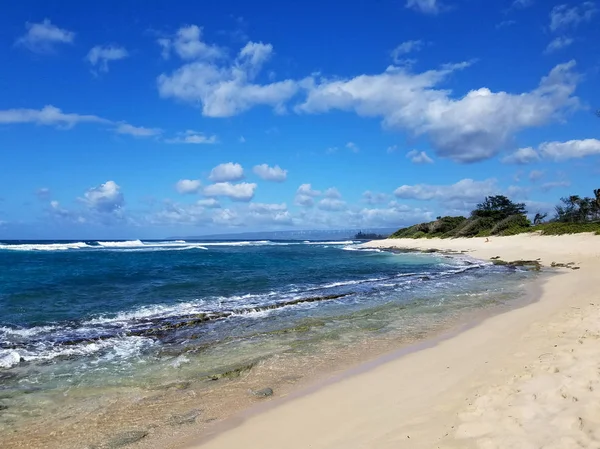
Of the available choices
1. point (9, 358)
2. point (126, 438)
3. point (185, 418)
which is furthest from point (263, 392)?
point (9, 358)

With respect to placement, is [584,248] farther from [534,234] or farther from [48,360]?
[48,360]

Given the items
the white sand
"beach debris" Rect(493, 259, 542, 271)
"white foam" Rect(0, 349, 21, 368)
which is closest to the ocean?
"white foam" Rect(0, 349, 21, 368)

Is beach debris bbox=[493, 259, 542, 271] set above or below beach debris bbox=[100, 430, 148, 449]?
above

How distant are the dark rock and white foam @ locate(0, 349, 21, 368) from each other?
199 inches

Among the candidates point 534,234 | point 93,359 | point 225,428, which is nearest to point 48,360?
point 93,359

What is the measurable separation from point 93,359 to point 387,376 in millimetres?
6760

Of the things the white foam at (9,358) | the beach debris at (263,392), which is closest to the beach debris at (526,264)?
the beach debris at (263,392)

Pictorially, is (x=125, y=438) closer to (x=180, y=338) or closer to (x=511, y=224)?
(x=180, y=338)

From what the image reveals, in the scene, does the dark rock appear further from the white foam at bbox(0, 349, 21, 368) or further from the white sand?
the white foam at bbox(0, 349, 21, 368)

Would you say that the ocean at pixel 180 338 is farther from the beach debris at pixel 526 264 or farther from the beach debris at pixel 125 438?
the beach debris at pixel 526 264

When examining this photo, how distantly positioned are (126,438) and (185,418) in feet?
2.81

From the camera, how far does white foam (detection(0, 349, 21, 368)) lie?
8688 mm

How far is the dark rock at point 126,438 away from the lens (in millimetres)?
5211

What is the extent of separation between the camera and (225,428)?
5574 millimetres
